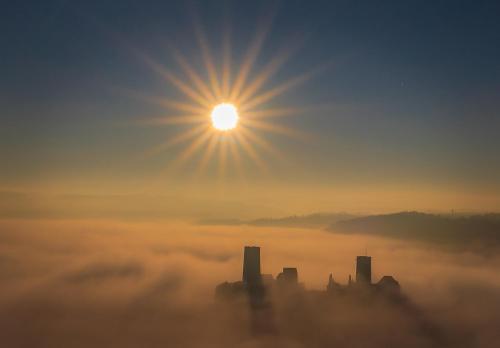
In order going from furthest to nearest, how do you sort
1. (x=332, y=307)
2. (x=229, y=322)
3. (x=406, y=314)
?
(x=406, y=314) → (x=332, y=307) → (x=229, y=322)

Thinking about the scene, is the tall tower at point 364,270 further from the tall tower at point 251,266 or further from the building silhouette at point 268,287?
the tall tower at point 251,266

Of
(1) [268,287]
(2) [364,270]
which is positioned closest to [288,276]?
(1) [268,287]

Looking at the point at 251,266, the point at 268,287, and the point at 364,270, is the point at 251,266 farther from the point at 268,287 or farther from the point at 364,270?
the point at 364,270

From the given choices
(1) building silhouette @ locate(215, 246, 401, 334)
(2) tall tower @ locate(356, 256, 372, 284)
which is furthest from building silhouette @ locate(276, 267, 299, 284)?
(2) tall tower @ locate(356, 256, 372, 284)

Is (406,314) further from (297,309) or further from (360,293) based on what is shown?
(297,309)

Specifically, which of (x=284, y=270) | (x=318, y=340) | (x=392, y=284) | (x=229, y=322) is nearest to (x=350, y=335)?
(x=318, y=340)

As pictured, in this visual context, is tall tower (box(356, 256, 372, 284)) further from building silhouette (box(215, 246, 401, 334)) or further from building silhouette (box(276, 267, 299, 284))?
building silhouette (box(276, 267, 299, 284))
